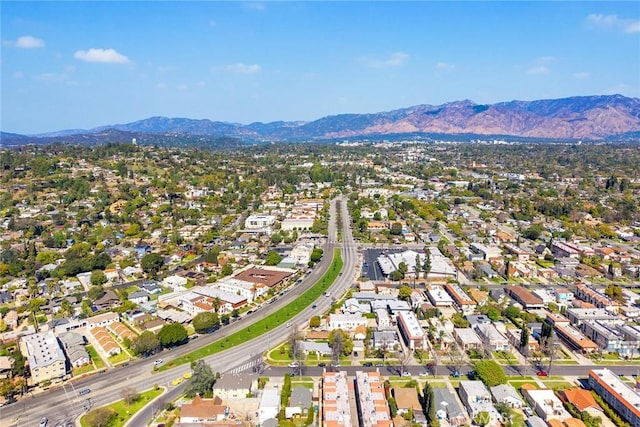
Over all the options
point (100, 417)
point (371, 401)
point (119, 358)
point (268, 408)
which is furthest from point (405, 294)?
point (100, 417)

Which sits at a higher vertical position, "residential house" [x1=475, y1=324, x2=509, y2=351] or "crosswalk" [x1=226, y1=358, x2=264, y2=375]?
"crosswalk" [x1=226, y1=358, x2=264, y2=375]

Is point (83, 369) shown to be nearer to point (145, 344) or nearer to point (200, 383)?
point (145, 344)

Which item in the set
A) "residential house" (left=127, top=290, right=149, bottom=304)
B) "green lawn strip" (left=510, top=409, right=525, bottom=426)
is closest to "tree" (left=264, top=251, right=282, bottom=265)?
"residential house" (left=127, top=290, right=149, bottom=304)

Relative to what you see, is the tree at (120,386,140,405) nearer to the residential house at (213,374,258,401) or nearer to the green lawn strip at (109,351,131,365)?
the residential house at (213,374,258,401)

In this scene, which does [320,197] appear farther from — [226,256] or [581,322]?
[581,322]

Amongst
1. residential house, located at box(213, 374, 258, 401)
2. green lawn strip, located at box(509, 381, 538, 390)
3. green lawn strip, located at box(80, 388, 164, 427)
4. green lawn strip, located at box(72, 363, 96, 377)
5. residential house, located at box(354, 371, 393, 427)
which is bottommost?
green lawn strip, located at box(509, 381, 538, 390)

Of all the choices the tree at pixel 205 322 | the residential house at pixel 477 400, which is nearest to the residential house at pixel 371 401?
the residential house at pixel 477 400

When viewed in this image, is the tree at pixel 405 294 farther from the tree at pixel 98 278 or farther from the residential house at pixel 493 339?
the tree at pixel 98 278
